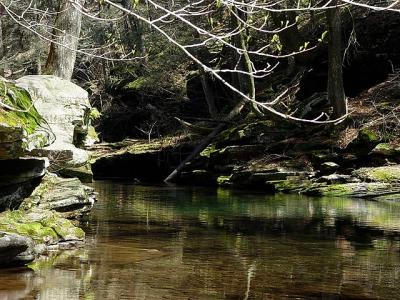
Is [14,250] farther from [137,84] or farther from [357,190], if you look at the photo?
[137,84]

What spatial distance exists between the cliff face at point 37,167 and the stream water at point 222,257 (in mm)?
312

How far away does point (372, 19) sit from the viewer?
25234mm

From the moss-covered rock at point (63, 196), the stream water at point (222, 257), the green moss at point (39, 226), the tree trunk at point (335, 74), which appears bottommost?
the stream water at point (222, 257)

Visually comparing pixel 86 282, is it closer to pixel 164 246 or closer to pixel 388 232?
pixel 164 246

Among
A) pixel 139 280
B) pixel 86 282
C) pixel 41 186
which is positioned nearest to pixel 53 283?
pixel 86 282

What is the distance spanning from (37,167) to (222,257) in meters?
3.01

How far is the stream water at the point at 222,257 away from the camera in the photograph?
238 inches

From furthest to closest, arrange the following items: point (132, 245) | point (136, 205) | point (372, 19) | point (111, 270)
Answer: point (372, 19) < point (136, 205) < point (132, 245) < point (111, 270)

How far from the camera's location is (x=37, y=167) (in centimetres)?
884

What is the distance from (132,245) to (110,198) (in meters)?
7.34

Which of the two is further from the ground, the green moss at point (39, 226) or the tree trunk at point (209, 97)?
the tree trunk at point (209, 97)

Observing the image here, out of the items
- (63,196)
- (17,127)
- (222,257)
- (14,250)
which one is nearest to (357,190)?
(63,196)

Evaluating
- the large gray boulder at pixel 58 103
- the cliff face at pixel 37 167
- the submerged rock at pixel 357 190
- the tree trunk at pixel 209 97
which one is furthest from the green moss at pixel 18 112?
the tree trunk at pixel 209 97

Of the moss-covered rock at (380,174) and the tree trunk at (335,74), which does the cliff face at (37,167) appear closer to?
the moss-covered rock at (380,174)
